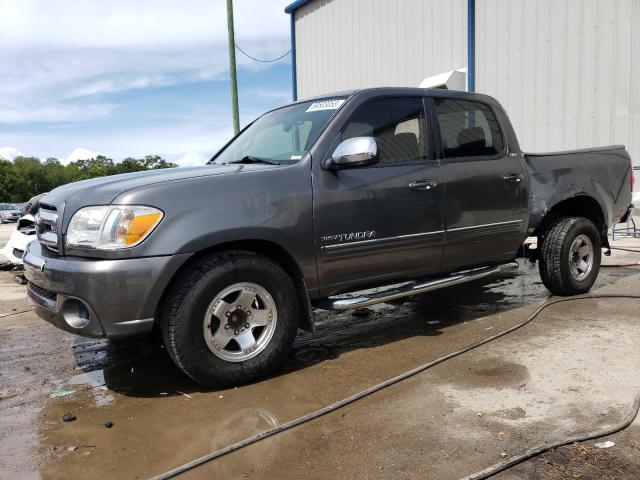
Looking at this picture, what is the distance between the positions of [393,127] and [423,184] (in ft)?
1.62

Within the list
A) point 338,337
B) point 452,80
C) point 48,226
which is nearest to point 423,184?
point 338,337

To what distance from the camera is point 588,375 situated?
11.5 ft

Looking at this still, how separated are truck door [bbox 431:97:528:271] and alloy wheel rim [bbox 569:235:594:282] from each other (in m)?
0.83

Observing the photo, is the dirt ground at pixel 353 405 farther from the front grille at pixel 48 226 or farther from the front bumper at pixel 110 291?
the front grille at pixel 48 226

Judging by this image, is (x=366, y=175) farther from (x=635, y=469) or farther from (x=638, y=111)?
(x=638, y=111)

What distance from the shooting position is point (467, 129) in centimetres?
475

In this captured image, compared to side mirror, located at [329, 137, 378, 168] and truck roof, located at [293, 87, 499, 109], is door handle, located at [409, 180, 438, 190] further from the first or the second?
truck roof, located at [293, 87, 499, 109]

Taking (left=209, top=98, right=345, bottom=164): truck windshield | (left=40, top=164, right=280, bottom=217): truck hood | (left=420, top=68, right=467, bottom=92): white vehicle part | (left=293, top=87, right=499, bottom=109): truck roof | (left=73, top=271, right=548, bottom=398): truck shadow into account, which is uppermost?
(left=420, top=68, right=467, bottom=92): white vehicle part

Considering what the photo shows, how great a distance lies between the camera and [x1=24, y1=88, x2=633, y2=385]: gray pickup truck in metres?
3.19

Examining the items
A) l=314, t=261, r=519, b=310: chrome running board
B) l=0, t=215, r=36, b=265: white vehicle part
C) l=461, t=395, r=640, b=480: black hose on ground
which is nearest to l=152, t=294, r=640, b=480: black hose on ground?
l=461, t=395, r=640, b=480: black hose on ground

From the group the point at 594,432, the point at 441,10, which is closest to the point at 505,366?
the point at 594,432

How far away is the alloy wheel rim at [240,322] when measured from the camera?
11.1 feet

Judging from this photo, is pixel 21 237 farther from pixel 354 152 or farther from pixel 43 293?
pixel 354 152

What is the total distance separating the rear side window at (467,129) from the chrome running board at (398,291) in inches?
38.2
